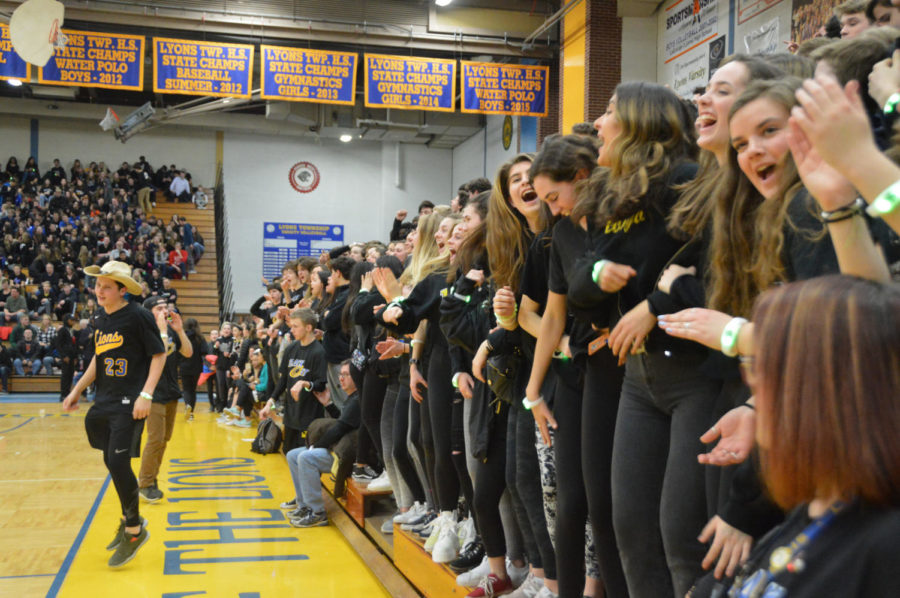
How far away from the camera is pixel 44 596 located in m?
4.52

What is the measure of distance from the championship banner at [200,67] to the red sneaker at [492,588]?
10305mm

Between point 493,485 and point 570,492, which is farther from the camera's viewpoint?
point 493,485

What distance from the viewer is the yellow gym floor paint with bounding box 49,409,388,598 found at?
475 centimetres

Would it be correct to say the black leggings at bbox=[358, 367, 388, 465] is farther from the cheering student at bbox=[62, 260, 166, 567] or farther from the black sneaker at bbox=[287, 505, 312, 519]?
the cheering student at bbox=[62, 260, 166, 567]

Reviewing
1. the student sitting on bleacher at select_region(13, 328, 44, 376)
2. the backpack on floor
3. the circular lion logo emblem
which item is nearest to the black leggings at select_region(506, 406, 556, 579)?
the backpack on floor

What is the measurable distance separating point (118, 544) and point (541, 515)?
341cm

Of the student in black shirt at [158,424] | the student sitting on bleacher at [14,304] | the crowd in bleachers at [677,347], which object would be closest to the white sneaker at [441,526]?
the crowd in bleachers at [677,347]

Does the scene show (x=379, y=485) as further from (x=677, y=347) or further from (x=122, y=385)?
(x=677, y=347)

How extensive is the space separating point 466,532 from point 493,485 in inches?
26.0

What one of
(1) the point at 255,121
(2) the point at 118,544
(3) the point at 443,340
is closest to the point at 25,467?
(2) the point at 118,544

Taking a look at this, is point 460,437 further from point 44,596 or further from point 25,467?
point 25,467

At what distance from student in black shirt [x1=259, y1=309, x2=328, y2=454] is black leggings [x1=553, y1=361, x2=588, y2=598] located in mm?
4680

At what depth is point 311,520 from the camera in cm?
623

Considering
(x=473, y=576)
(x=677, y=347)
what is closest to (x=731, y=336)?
(x=677, y=347)
